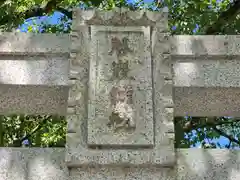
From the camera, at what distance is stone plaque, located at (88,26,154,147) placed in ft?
Result: 7.84

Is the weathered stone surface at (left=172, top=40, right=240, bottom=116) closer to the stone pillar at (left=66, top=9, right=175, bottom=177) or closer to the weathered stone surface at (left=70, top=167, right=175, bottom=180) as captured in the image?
the stone pillar at (left=66, top=9, right=175, bottom=177)

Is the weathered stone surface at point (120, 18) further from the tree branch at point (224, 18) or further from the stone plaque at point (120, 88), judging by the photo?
the tree branch at point (224, 18)

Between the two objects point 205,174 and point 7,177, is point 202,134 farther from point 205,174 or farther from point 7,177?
point 7,177

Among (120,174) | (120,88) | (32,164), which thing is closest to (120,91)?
(120,88)

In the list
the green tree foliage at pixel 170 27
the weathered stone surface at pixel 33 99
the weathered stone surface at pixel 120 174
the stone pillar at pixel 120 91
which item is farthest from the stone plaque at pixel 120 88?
the green tree foliage at pixel 170 27

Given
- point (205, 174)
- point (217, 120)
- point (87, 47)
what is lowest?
point (205, 174)

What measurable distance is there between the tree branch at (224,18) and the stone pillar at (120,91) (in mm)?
1894

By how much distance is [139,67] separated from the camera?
262 centimetres

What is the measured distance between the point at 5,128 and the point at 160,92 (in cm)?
336

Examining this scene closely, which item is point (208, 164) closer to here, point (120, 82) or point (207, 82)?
point (207, 82)

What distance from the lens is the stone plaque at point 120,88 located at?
94.1 inches

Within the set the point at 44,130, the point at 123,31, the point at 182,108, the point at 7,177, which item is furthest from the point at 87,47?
the point at 44,130

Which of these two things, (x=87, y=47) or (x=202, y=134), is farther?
(x=202, y=134)

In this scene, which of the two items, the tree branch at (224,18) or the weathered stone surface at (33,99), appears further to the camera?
the tree branch at (224,18)
